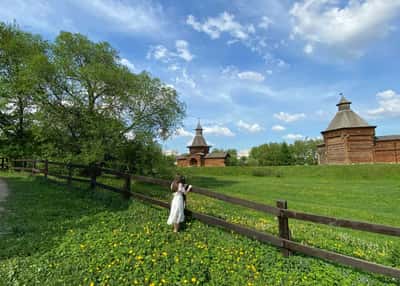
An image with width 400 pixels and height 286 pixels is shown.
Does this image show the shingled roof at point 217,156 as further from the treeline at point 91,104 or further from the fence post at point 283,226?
the fence post at point 283,226

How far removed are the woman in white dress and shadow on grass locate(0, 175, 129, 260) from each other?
2.09 metres

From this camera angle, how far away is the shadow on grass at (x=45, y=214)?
424cm

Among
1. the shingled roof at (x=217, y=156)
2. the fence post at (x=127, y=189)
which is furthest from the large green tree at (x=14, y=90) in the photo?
the shingled roof at (x=217, y=156)

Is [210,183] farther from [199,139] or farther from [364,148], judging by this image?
[199,139]

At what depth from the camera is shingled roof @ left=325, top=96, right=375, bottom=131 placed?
3612 cm

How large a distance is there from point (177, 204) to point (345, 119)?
41.4 m

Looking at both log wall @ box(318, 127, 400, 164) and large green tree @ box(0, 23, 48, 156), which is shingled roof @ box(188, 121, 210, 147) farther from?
large green tree @ box(0, 23, 48, 156)

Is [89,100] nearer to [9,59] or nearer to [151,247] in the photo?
[9,59]

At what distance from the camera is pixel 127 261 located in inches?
140

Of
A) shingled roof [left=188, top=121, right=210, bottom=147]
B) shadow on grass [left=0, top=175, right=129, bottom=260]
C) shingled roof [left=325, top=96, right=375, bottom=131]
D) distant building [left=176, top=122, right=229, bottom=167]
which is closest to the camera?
shadow on grass [left=0, top=175, right=129, bottom=260]

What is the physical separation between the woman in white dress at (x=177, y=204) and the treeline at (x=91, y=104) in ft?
30.1

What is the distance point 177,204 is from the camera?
4824mm

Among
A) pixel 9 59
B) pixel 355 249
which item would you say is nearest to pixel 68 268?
pixel 355 249

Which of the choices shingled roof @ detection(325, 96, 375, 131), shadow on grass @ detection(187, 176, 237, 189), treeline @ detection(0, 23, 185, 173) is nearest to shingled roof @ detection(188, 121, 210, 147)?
shingled roof @ detection(325, 96, 375, 131)
